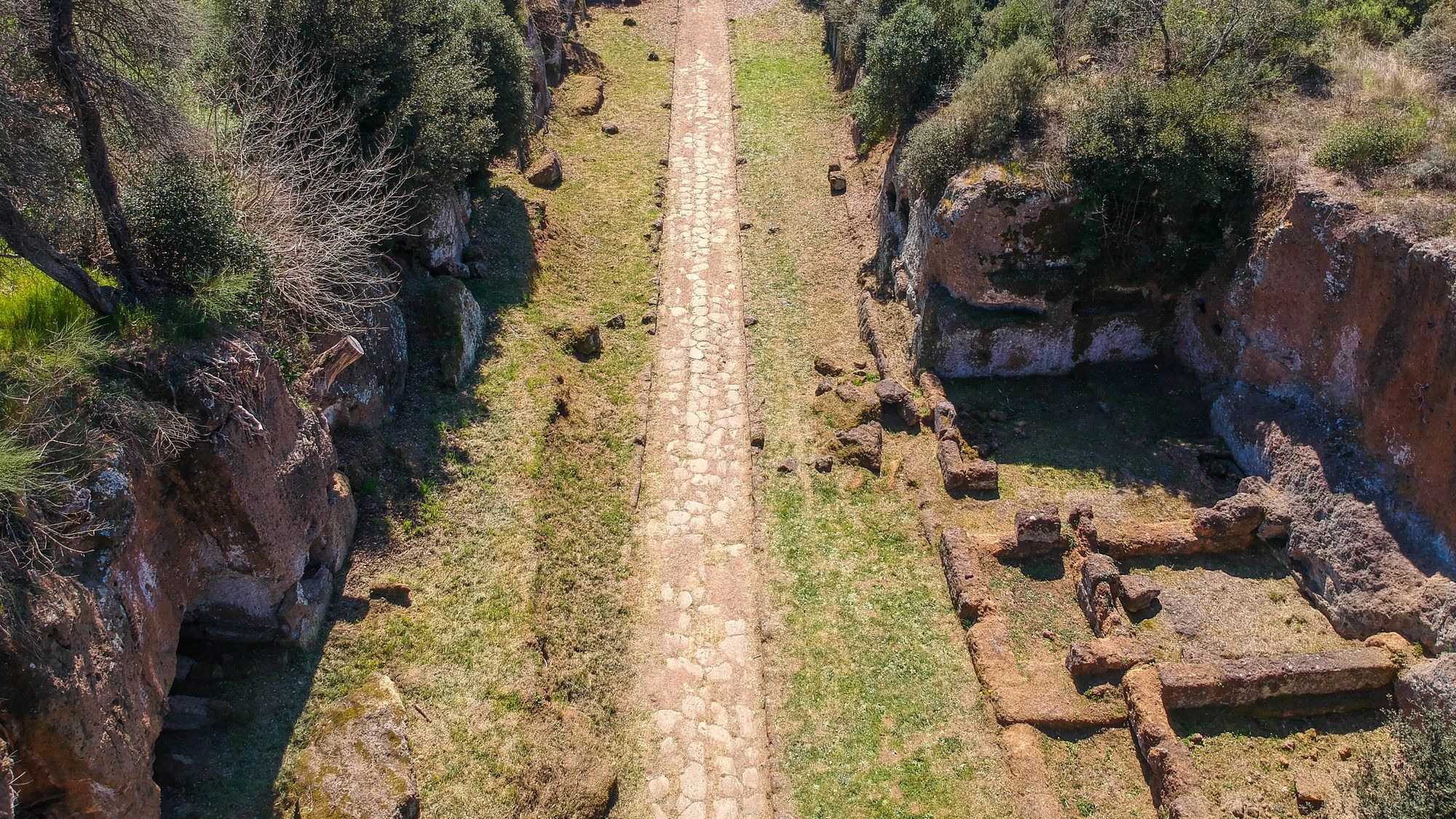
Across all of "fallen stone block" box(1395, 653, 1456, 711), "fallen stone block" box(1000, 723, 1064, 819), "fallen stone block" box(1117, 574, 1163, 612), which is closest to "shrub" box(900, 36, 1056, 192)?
"fallen stone block" box(1117, 574, 1163, 612)

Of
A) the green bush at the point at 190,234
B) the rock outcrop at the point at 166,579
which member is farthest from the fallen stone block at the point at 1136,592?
the green bush at the point at 190,234

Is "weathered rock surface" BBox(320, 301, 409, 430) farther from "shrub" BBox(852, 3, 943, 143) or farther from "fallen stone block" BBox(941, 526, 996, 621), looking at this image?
"shrub" BBox(852, 3, 943, 143)

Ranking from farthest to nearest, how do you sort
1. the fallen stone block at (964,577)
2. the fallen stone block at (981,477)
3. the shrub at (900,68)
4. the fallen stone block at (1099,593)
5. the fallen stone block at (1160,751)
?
the shrub at (900,68)
the fallen stone block at (981,477)
the fallen stone block at (964,577)
the fallen stone block at (1099,593)
the fallen stone block at (1160,751)

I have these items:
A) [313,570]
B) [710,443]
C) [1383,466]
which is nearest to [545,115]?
[710,443]

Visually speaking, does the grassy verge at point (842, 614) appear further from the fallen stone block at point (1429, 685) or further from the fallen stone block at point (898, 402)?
the fallen stone block at point (1429, 685)

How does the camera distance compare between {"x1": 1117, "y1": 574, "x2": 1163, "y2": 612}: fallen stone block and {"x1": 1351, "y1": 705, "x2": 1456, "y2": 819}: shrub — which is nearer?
{"x1": 1351, "y1": 705, "x2": 1456, "y2": 819}: shrub
